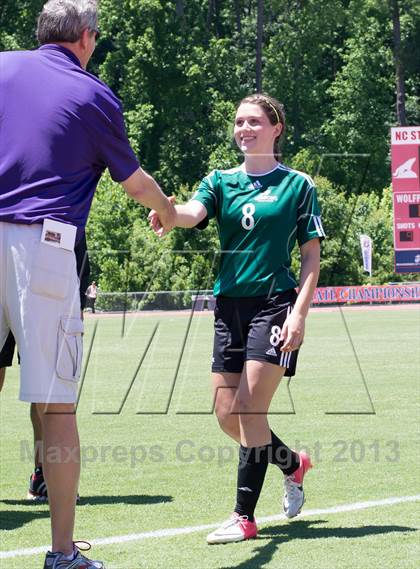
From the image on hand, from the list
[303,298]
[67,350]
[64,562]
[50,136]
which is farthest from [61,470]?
[303,298]

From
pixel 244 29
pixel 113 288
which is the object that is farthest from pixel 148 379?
pixel 244 29

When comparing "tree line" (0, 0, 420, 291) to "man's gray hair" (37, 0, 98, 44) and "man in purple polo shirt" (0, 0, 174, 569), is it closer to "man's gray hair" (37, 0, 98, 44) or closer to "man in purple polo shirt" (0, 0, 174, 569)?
"man's gray hair" (37, 0, 98, 44)

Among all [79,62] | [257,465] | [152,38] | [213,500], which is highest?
[152,38]

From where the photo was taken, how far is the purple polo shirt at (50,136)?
489 cm

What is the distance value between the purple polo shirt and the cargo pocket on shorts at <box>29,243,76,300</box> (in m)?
0.14

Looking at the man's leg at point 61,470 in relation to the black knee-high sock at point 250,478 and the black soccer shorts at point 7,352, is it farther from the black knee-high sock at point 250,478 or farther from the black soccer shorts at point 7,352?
the black knee-high sock at point 250,478

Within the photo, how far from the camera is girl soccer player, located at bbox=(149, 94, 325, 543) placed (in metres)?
6.38

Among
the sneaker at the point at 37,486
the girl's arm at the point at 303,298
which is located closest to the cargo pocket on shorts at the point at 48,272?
the girl's arm at the point at 303,298

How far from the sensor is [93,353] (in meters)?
23.0

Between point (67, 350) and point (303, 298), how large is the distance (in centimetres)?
181

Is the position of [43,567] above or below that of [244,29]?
below

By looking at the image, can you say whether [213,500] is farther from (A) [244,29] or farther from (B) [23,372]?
(A) [244,29]

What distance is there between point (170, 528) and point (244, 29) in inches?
2957

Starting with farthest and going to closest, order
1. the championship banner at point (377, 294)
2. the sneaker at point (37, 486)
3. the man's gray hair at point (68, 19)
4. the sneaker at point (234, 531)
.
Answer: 1. the championship banner at point (377, 294)
2. the sneaker at point (37, 486)
3. the sneaker at point (234, 531)
4. the man's gray hair at point (68, 19)
